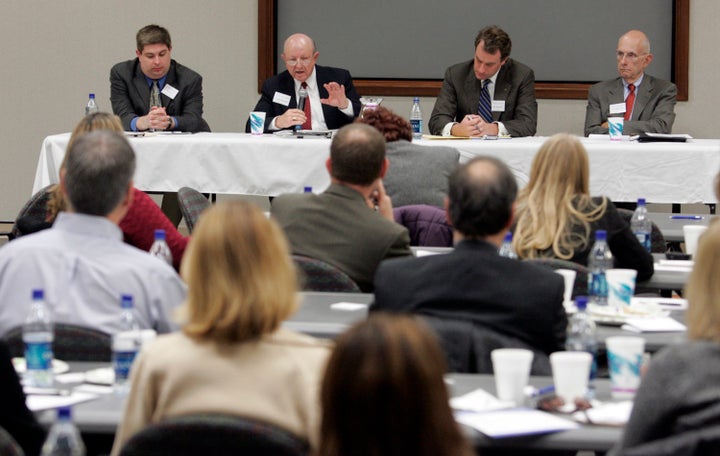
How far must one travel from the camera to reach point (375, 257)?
374 cm

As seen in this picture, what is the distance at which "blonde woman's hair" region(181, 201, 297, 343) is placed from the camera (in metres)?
1.94

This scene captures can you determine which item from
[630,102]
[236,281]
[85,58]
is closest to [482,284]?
[236,281]

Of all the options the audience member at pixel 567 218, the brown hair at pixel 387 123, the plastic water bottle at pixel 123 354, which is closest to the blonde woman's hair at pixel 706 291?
the plastic water bottle at pixel 123 354

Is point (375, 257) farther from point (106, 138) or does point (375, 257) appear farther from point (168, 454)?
point (168, 454)

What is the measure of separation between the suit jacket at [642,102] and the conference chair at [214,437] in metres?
5.89

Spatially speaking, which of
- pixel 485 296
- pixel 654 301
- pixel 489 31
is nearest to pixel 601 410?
pixel 485 296

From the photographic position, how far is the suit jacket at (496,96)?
7426 mm

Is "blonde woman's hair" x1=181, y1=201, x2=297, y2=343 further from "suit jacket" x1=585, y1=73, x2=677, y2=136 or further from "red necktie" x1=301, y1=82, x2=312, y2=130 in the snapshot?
"suit jacket" x1=585, y1=73, x2=677, y2=136

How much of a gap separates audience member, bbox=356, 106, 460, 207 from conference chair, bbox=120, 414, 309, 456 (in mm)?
3405

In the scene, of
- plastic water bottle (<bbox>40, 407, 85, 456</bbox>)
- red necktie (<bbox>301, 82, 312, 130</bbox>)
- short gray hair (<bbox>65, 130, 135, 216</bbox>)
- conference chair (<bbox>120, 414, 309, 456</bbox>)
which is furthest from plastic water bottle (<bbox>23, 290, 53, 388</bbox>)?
red necktie (<bbox>301, 82, 312, 130</bbox>)

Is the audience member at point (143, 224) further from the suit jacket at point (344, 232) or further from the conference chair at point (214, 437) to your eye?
the conference chair at point (214, 437)

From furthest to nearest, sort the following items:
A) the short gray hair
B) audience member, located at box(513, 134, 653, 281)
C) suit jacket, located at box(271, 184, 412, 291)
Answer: audience member, located at box(513, 134, 653, 281) → suit jacket, located at box(271, 184, 412, 291) → the short gray hair

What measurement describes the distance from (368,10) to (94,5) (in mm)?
2314

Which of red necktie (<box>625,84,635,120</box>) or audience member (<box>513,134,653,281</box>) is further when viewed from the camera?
red necktie (<box>625,84,635,120</box>)
